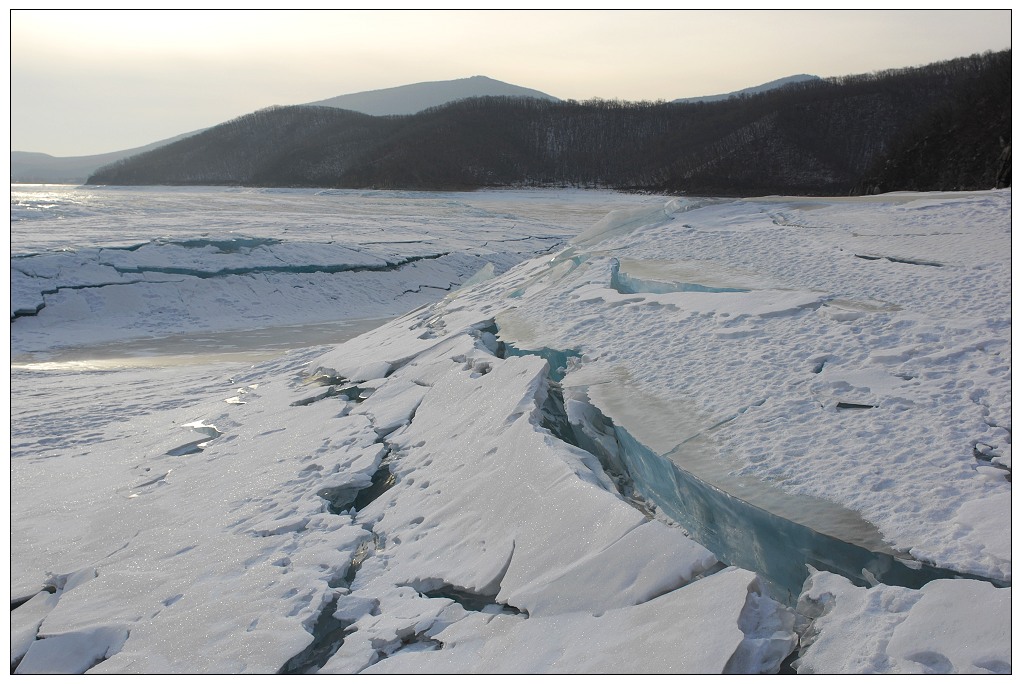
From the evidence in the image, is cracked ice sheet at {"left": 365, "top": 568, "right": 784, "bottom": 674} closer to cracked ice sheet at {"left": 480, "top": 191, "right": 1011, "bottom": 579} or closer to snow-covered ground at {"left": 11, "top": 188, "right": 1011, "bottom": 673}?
snow-covered ground at {"left": 11, "top": 188, "right": 1011, "bottom": 673}

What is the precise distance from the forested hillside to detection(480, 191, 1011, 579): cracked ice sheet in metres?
27.1

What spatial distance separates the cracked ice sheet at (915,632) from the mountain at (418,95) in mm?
112996

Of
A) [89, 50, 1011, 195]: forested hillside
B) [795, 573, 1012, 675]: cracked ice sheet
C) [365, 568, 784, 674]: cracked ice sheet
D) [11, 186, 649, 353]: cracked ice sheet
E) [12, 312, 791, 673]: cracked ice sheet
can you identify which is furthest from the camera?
[89, 50, 1011, 195]: forested hillside

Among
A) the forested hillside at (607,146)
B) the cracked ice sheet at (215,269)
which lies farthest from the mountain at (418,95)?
the cracked ice sheet at (215,269)

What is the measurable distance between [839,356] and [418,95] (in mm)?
119078

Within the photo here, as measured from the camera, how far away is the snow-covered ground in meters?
1.73

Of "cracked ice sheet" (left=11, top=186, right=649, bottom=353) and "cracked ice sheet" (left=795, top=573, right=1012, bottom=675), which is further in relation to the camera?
"cracked ice sheet" (left=11, top=186, right=649, bottom=353)

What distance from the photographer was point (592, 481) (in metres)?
2.31

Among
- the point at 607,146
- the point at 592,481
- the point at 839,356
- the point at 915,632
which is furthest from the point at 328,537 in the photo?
the point at 607,146

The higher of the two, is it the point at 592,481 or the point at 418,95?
the point at 418,95

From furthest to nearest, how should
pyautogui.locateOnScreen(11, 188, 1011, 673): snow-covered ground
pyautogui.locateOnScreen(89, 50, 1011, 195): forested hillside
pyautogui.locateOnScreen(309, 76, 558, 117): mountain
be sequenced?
pyautogui.locateOnScreen(309, 76, 558, 117): mountain, pyautogui.locateOnScreen(89, 50, 1011, 195): forested hillside, pyautogui.locateOnScreen(11, 188, 1011, 673): snow-covered ground

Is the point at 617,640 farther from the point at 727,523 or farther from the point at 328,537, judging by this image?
the point at 328,537

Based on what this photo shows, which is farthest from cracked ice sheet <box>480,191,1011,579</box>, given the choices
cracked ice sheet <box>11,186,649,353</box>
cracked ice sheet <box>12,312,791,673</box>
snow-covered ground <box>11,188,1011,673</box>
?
cracked ice sheet <box>11,186,649,353</box>

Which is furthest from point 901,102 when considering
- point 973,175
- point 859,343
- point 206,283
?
point 859,343
